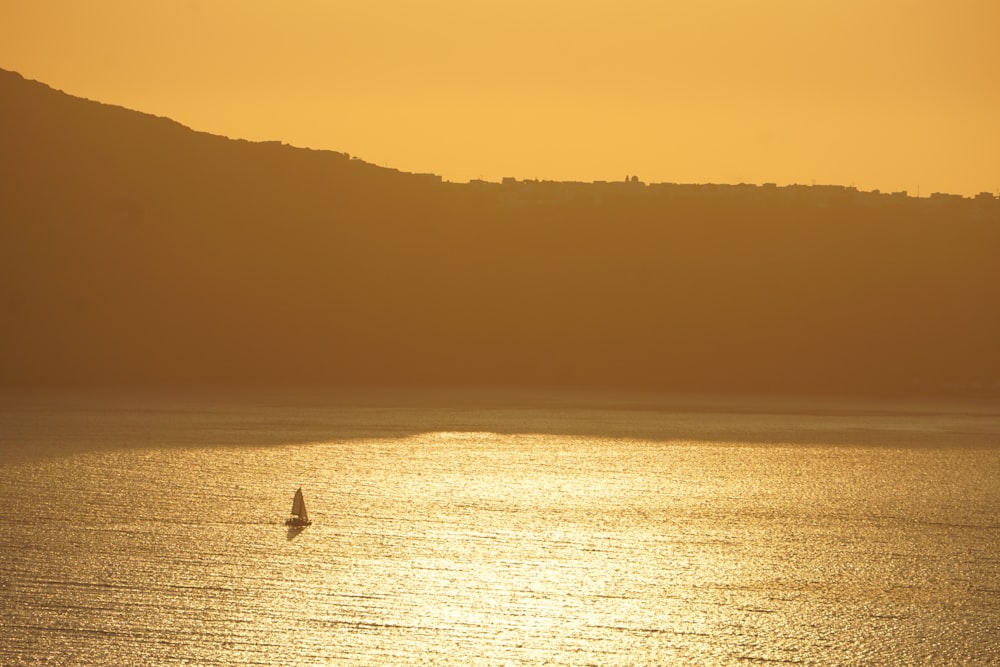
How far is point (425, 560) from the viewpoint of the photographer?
18078 mm

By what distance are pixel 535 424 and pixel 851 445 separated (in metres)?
10.6

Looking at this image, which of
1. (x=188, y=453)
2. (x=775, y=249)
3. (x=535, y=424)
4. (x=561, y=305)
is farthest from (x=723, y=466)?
(x=775, y=249)

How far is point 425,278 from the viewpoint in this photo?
107500mm

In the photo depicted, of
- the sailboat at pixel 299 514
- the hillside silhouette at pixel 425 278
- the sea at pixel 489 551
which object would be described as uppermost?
the hillside silhouette at pixel 425 278

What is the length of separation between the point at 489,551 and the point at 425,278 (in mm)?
88921

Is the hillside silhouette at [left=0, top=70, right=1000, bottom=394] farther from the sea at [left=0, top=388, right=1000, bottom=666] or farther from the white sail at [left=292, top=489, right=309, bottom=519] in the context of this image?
the white sail at [left=292, top=489, right=309, bottom=519]

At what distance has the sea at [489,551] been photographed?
13695 mm

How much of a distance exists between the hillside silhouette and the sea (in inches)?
2211

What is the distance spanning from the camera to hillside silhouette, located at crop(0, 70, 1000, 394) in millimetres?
95125

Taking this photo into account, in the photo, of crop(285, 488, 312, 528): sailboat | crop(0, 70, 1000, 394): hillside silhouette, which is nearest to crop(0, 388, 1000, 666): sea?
crop(285, 488, 312, 528): sailboat

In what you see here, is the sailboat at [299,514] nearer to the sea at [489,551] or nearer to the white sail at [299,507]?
the white sail at [299,507]

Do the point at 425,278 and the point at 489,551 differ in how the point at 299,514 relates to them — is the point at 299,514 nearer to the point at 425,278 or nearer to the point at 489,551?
the point at 489,551

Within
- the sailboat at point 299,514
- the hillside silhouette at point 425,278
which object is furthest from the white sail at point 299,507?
the hillside silhouette at point 425,278

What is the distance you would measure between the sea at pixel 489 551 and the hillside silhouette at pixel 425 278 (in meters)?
56.1
